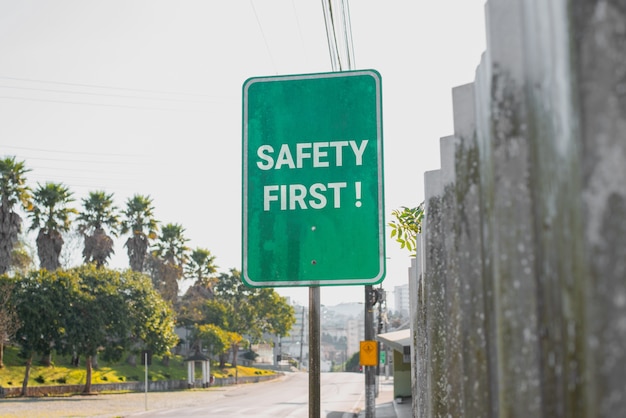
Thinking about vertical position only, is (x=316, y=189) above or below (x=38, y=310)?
above

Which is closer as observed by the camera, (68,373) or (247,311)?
(68,373)

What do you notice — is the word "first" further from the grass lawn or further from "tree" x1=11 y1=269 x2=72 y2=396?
the grass lawn

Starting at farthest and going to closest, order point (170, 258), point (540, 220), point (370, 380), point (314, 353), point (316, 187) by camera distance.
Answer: point (170, 258) < point (370, 380) < point (314, 353) < point (316, 187) < point (540, 220)

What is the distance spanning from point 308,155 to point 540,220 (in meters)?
2.16

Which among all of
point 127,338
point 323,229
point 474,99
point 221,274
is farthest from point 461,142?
point 221,274

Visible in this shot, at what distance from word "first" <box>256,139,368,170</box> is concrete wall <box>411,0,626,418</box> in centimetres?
155

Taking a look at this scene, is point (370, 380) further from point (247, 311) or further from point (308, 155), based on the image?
point (247, 311)

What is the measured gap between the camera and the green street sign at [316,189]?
3.44m

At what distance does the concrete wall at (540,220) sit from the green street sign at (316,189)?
1540 millimetres

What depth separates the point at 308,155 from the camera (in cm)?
346

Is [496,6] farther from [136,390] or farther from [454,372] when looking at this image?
[136,390]

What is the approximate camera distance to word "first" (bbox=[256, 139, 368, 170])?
3.44 m

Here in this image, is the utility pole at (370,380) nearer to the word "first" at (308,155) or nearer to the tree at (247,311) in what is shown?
the word "first" at (308,155)

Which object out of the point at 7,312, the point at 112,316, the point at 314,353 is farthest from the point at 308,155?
the point at 112,316
